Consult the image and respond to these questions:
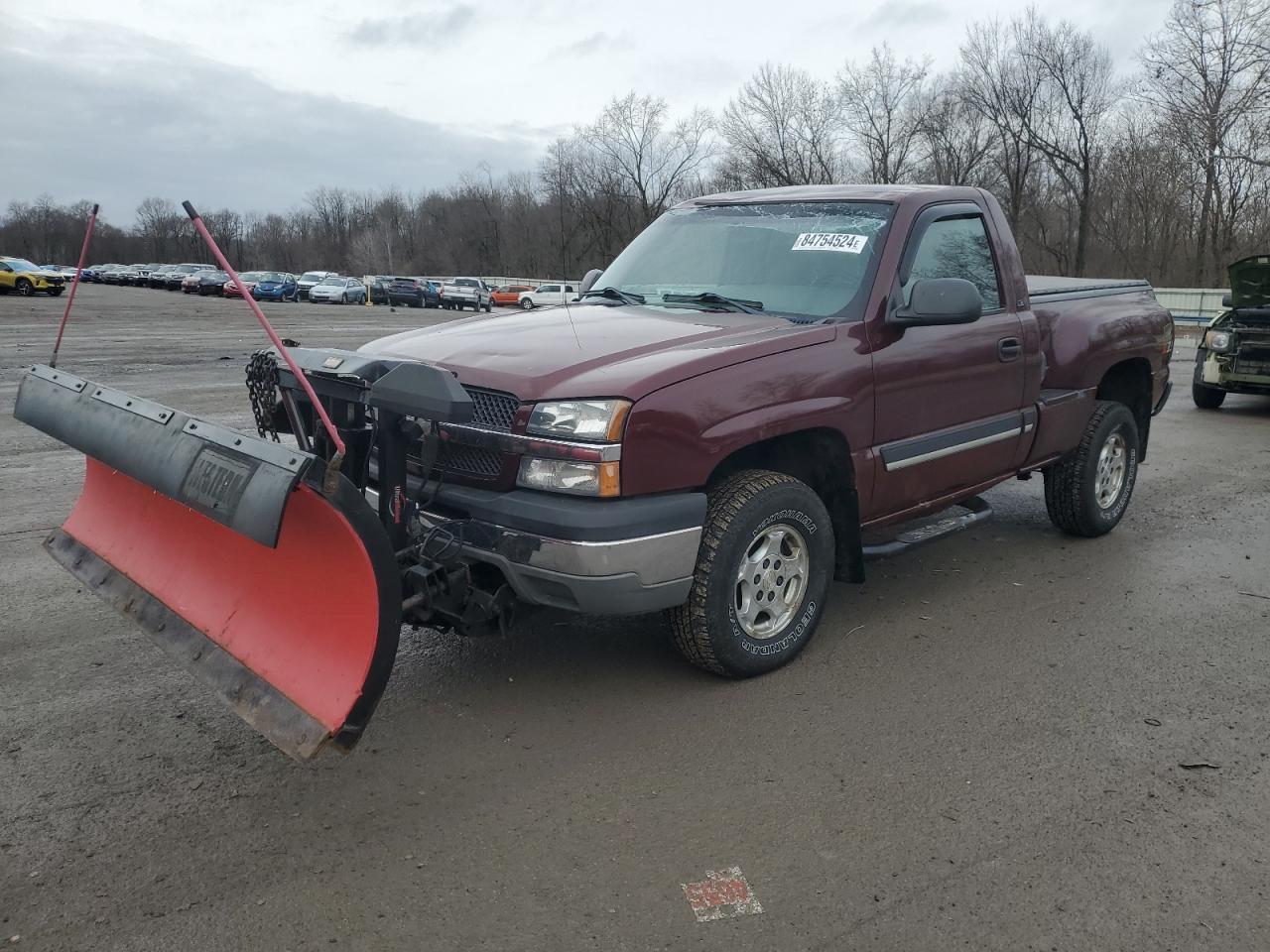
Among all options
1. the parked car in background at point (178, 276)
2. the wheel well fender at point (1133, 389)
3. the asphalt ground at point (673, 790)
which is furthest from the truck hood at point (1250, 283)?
the parked car in background at point (178, 276)

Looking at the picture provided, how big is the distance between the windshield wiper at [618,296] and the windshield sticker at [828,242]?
2.64 ft

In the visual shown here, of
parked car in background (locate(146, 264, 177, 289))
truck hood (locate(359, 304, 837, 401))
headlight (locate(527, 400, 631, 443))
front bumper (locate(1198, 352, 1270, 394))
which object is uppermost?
parked car in background (locate(146, 264, 177, 289))

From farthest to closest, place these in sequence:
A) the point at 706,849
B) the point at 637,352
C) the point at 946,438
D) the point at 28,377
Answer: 1. the point at 946,438
2. the point at 28,377
3. the point at 637,352
4. the point at 706,849

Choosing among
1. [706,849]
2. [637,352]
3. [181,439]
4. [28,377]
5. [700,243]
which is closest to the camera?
[706,849]

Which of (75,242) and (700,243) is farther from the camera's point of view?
(75,242)

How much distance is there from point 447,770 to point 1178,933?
2.19 meters

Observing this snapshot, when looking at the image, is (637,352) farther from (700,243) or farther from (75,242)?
(75,242)

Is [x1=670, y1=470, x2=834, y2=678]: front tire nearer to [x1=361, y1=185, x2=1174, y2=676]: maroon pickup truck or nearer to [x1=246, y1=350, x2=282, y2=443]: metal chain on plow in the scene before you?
[x1=361, y1=185, x2=1174, y2=676]: maroon pickup truck

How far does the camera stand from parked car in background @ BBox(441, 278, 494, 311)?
4888cm

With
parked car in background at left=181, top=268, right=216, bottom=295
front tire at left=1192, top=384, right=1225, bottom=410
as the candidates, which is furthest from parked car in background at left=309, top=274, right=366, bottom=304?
front tire at left=1192, top=384, right=1225, bottom=410

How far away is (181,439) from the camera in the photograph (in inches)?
125

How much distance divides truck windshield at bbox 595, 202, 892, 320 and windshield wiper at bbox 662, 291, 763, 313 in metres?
0.02

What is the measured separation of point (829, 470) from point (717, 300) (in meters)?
0.97

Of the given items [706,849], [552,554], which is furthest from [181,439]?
[706,849]
